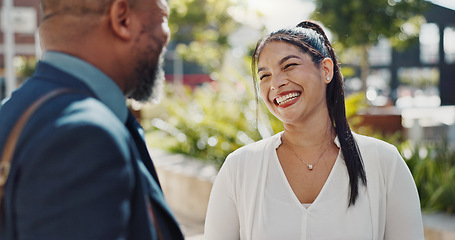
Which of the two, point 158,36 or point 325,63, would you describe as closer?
point 158,36

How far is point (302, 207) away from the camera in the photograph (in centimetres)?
198

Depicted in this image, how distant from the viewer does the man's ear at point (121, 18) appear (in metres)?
1.17

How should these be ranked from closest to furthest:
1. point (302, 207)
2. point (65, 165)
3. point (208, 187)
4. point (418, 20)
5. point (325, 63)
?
point (65, 165) → point (302, 207) → point (325, 63) → point (208, 187) → point (418, 20)

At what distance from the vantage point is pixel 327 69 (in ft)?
7.21

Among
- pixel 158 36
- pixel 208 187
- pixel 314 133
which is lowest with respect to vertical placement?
pixel 208 187

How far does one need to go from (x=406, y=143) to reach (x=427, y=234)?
305 cm

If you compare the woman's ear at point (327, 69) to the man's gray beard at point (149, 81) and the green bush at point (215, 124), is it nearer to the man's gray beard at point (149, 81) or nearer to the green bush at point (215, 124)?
the man's gray beard at point (149, 81)

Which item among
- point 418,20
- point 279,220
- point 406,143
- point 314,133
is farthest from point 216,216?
point 418,20

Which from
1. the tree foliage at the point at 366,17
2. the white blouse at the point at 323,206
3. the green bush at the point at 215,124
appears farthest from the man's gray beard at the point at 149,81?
the tree foliage at the point at 366,17

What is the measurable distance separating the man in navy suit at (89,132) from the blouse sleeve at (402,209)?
3.53ft

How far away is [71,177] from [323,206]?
4.06 ft

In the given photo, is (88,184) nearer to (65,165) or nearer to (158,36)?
(65,165)

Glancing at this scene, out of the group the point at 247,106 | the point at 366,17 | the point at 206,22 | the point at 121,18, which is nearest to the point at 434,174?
the point at 247,106

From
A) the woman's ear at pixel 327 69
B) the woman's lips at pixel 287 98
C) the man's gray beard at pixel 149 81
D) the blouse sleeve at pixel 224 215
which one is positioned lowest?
the blouse sleeve at pixel 224 215
